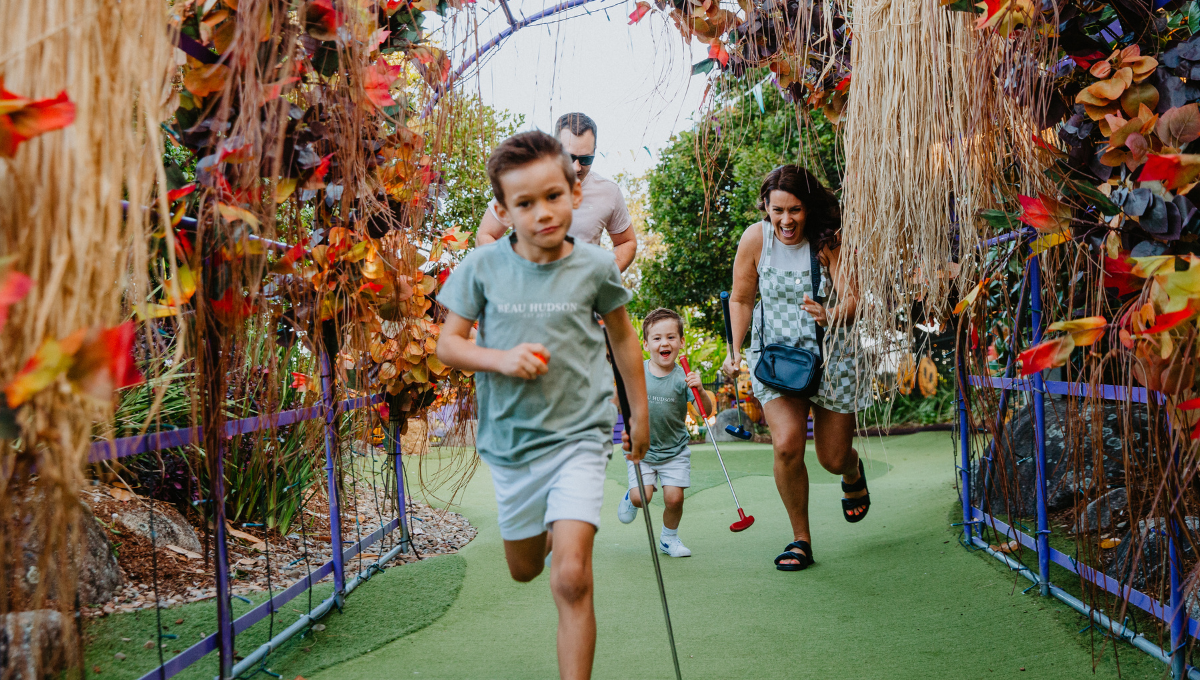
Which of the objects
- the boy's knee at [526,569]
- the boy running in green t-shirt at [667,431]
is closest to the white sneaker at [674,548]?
the boy running in green t-shirt at [667,431]

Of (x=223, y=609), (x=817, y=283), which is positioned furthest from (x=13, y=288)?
(x=817, y=283)

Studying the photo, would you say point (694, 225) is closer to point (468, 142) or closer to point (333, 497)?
point (333, 497)

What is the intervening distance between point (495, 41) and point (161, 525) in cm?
253

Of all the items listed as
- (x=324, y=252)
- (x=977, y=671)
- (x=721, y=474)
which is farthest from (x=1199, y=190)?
(x=721, y=474)

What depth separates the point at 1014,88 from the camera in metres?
1.89

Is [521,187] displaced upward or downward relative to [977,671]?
upward

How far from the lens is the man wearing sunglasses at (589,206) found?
2.98m

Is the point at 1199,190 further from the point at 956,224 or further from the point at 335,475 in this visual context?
the point at 335,475

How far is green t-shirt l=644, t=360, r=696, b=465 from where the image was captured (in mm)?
4121

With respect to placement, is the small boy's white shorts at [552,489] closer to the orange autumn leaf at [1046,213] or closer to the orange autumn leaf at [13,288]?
the orange autumn leaf at [1046,213]

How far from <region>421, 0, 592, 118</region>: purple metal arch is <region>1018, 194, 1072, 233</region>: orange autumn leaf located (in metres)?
1.35

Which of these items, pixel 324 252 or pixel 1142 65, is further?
pixel 324 252

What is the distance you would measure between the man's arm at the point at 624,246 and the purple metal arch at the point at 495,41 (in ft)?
3.50

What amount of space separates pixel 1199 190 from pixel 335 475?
108 inches
